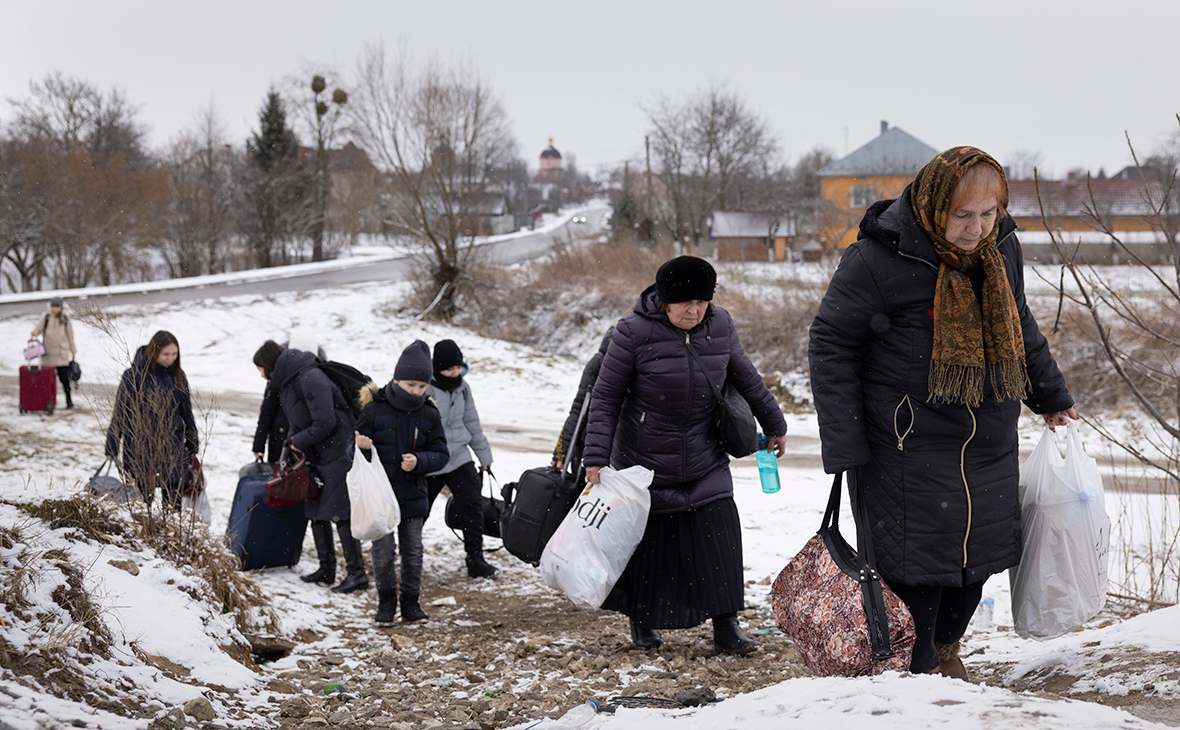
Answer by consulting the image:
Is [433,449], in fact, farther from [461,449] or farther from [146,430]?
[146,430]

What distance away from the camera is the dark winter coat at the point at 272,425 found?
239 inches

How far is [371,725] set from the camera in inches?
132

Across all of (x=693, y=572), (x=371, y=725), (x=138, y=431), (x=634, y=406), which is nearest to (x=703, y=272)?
(x=634, y=406)

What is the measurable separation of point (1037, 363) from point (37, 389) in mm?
11472

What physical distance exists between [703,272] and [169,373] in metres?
4.01

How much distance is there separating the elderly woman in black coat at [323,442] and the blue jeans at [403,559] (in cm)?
63

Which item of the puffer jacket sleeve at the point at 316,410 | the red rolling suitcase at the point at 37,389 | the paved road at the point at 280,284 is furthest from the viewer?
the paved road at the point at 280,284

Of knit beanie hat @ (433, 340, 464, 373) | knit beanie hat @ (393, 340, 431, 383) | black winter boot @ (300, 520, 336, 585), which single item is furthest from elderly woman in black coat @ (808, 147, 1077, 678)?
black winter boot @ (300, 520, 336, 585)

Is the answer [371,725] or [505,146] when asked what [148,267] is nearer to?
[505,146]

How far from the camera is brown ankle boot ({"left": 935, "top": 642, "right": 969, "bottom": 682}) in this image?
3.14 meters

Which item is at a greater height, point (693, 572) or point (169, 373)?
point (169, 373)

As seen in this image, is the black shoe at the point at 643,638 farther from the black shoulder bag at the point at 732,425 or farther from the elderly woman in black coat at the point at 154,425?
the elderly woman in black coat at the point at 154,425

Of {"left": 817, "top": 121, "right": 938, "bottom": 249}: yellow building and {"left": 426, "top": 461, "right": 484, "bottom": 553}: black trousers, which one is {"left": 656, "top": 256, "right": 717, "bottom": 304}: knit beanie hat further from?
{"left": 817, "top": 121, "right": 938, "bottom": 249}: yellow building

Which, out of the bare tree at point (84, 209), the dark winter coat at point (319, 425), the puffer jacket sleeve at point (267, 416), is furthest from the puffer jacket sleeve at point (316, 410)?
the bare tree at point (84, 209)
